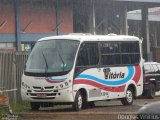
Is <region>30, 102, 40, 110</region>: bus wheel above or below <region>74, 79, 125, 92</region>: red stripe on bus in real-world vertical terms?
below

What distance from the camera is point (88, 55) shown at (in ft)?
58.4

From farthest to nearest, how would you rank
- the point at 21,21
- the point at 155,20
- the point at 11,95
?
the point at 155,20
the point at 21,21
the point at 11,95

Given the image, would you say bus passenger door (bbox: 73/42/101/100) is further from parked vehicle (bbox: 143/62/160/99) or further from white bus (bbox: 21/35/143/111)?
parked vehicle (bbox: 143/62/160/99)

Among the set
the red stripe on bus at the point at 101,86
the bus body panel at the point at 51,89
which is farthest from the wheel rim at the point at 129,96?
the bus body panel at the point at 51,89

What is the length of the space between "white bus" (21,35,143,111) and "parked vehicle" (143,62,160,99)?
4.21m

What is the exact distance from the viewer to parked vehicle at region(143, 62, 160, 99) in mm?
24078

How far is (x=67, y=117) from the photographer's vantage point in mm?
14852

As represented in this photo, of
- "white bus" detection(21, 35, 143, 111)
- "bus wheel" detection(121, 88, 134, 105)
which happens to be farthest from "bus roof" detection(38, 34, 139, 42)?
"bus wheel" detection(121, 88, 134, 105)

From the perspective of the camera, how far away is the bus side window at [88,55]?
17286mm

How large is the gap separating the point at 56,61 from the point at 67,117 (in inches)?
108

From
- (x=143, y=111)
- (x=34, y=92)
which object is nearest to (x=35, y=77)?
(x=34, y=92)

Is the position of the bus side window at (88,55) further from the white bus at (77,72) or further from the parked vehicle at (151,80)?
the parked vehicle at (151,80)

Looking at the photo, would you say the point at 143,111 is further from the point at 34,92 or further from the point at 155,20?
the point at 155,20

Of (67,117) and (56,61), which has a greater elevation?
(56,61)
